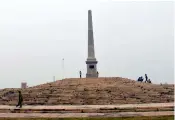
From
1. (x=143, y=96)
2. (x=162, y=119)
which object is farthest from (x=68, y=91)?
(x=162, y=119)

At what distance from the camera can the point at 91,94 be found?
26000 millimetres

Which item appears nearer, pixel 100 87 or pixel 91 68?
pixel 100 87

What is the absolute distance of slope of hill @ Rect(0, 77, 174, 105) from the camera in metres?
24.6

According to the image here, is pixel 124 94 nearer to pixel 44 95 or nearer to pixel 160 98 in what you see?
pixel 160 98

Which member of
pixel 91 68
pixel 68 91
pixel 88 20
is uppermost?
pixel 88 20

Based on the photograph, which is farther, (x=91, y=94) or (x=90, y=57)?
(x=90, y=57)

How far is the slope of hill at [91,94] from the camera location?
24.6 metres

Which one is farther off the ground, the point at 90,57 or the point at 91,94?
the point at 90,57

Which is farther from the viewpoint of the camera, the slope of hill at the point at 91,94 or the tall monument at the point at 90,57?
the tall monument at the point at 90,57

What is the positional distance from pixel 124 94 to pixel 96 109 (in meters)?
6.84

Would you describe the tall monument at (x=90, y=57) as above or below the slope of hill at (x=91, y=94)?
above

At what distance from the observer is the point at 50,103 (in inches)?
955

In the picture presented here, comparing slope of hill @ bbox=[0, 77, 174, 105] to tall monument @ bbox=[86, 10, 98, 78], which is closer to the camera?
slope of hill @ bbox=[0, 77, 174, 105]

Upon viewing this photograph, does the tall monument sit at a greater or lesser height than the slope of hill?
greater
